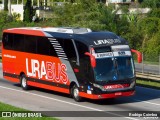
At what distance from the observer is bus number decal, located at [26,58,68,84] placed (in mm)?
23344

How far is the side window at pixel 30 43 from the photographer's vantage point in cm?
2558

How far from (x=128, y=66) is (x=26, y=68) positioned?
6596 mm

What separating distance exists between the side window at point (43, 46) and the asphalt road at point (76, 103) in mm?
1987

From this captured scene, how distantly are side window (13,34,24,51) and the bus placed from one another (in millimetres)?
105

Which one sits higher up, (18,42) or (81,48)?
(81,48)

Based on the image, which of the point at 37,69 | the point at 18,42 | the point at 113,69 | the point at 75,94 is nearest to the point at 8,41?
the point at 18,42

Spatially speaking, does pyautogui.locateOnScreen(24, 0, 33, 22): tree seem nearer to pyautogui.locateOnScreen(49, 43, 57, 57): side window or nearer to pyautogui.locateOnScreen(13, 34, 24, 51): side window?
pyautogui.locateOnScreen(13, 34, 24, 51): side window

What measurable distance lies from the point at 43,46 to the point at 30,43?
1428 mm

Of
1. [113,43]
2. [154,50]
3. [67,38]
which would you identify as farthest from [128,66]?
[154,50]

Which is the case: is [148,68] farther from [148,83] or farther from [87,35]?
[87,35]

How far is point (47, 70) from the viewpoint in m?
24.6

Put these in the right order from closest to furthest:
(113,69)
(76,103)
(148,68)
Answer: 1. (113,69)
2. (76,103)
3. (148,68)

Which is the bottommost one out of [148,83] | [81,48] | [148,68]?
[148,83]

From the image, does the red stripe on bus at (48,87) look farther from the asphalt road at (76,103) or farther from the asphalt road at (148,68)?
the asphalt road at (148,68)
